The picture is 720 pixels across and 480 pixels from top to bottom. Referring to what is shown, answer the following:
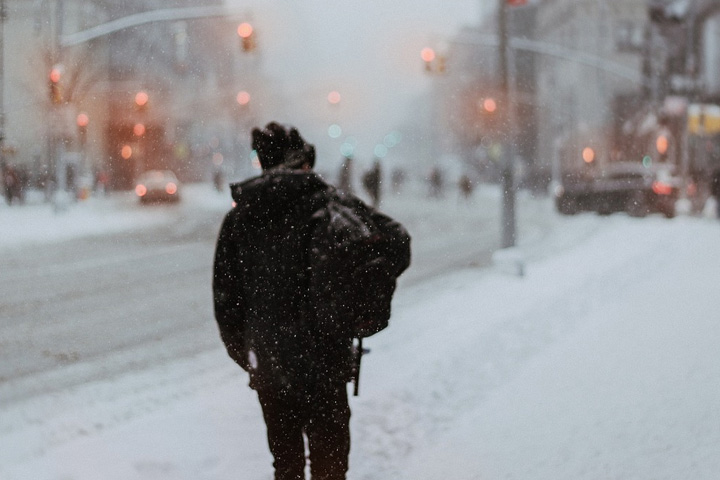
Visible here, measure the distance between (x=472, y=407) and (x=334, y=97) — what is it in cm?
3380

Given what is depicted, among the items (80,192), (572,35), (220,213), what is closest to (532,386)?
(220,213)

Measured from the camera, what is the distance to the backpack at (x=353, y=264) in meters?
2.85

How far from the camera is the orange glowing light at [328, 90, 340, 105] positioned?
1492 inches

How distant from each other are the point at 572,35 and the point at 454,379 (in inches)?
2257

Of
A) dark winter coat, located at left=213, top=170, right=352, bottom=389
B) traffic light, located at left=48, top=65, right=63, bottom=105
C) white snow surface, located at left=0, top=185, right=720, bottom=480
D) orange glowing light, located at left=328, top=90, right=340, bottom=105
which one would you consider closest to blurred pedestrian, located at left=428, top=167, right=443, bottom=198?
orange glowing light, located at left=328, top=90, right=340, bottom=105

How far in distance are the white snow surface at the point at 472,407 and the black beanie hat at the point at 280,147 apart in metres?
2.00

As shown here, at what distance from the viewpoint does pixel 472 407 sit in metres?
5.48

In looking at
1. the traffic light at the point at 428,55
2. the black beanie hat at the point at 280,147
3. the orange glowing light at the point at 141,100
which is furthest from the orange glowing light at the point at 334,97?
the black beanie hat at the point at 280,147

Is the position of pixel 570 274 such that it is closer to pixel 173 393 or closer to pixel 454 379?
pixel 454 379

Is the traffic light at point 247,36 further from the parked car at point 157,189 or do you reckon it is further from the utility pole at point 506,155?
the parked car at point 157,189

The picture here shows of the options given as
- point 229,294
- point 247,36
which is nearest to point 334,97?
point 247,36

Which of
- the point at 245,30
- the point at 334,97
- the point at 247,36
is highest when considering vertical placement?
the point at 245,30

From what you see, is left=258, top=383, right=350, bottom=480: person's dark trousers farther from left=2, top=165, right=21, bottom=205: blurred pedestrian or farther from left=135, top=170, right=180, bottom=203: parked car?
left=135, top=170, right=180, bottom=203: parked car

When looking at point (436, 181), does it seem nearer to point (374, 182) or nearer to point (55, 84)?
point (374, 182)
